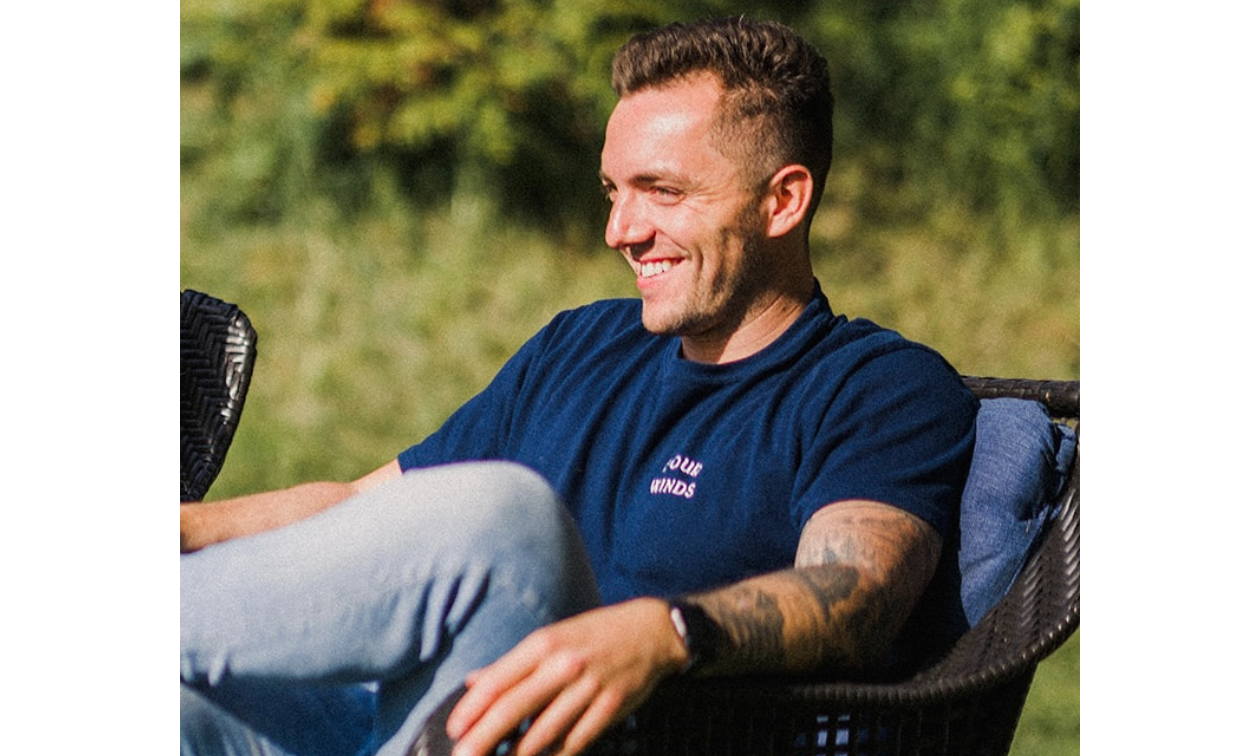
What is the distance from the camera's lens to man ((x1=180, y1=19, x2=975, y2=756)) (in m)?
1.71

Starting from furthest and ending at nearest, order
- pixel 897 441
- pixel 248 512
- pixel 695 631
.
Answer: pixel 248 512
pixel 897 441
pixel 695 631

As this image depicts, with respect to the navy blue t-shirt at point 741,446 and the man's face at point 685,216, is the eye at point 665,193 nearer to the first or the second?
the man's face at point 685,216

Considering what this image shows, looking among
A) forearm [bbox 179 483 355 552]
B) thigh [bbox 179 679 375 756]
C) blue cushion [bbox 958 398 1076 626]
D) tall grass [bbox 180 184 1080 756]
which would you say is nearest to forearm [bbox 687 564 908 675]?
blue cushion [bbox 958 398 1076 626]

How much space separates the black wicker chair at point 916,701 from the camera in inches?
68.3

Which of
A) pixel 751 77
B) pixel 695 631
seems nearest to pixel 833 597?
pixel 695 631

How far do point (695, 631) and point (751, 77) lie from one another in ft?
3.43

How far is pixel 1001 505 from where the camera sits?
218 cm

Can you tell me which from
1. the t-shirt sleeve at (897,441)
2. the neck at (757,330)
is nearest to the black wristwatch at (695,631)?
the t-shirt sleeve at (897,441)

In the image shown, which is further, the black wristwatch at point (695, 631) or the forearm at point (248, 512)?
the forearm at point (248, 512)

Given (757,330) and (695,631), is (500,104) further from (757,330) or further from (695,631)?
(695,631)

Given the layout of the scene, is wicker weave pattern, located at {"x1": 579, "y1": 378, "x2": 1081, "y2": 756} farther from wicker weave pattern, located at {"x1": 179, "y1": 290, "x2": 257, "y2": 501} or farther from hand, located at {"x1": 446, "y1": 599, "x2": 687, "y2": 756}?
wicker weave pattern, located at {"x1": 179, "y1": 290, "x2": 257, "y2": 501}

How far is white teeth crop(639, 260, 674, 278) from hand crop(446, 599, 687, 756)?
912mm
